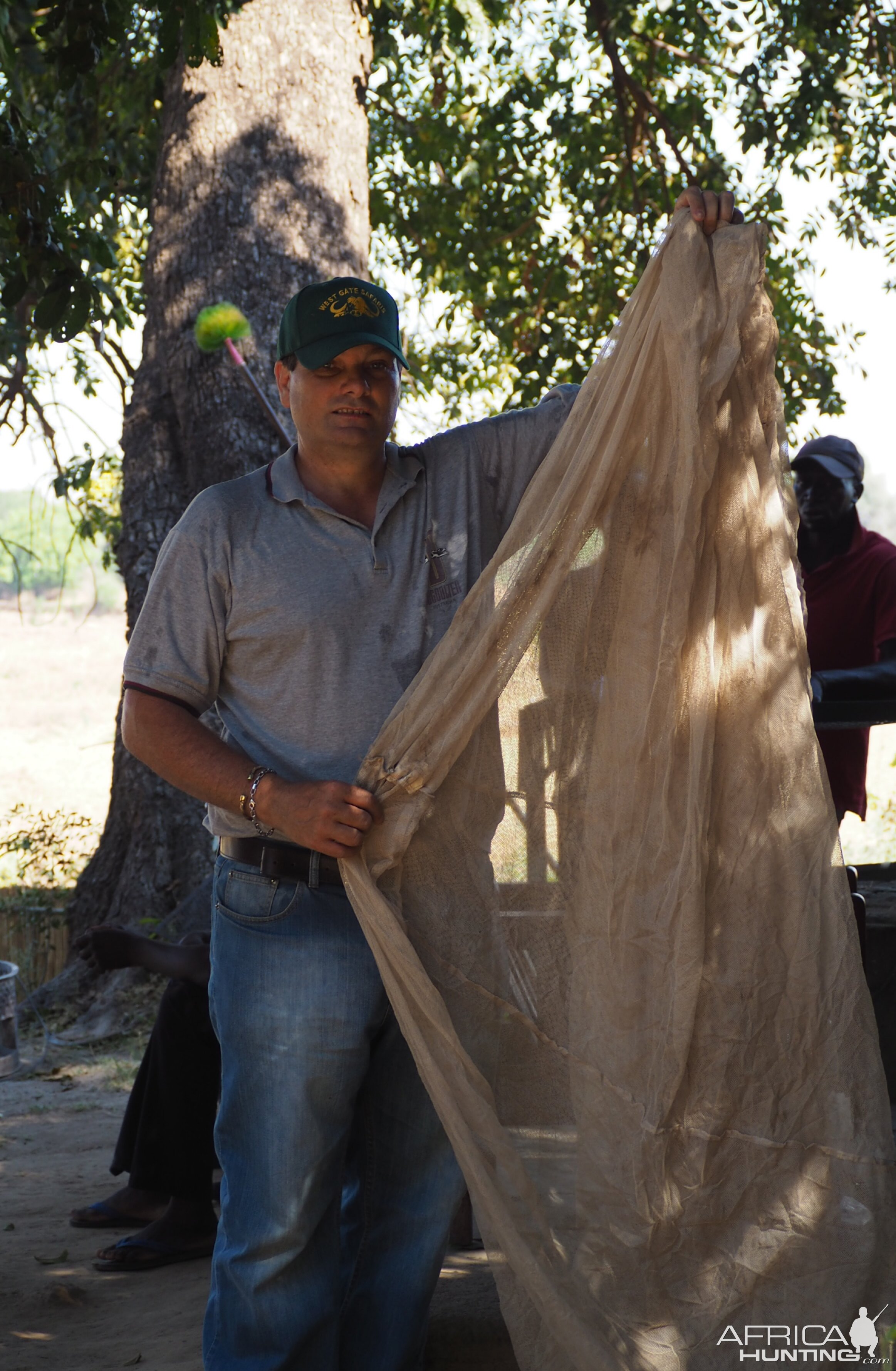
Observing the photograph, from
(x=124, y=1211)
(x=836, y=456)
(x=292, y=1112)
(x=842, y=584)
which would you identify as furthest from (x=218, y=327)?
(x=292, y=1112)

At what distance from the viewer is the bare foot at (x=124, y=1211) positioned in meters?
3.64

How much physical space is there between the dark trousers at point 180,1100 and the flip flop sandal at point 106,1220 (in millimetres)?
219

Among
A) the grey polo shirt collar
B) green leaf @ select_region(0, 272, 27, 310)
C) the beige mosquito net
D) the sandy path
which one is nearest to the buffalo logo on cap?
the grey polo shirt collar

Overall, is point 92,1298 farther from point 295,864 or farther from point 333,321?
point 333,321

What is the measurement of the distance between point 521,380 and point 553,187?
6.39 ft

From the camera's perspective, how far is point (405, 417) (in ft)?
34.5

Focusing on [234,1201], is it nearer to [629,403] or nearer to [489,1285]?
[489,1285]

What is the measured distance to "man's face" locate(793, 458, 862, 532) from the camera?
3.85m

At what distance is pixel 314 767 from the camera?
2.20 metres

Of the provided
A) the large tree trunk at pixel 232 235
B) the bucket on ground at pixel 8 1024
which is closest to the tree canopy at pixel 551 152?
the large tree trunk at pixel 232 235

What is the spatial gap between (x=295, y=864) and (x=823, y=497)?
7.80ft

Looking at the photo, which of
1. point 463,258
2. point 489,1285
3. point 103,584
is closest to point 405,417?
point 463,258

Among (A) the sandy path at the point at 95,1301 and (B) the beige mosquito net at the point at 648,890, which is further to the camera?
(A) the sandy path at the point at 95,1301

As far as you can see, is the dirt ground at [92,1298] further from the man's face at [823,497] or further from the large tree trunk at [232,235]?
the man's face at [823,497]
